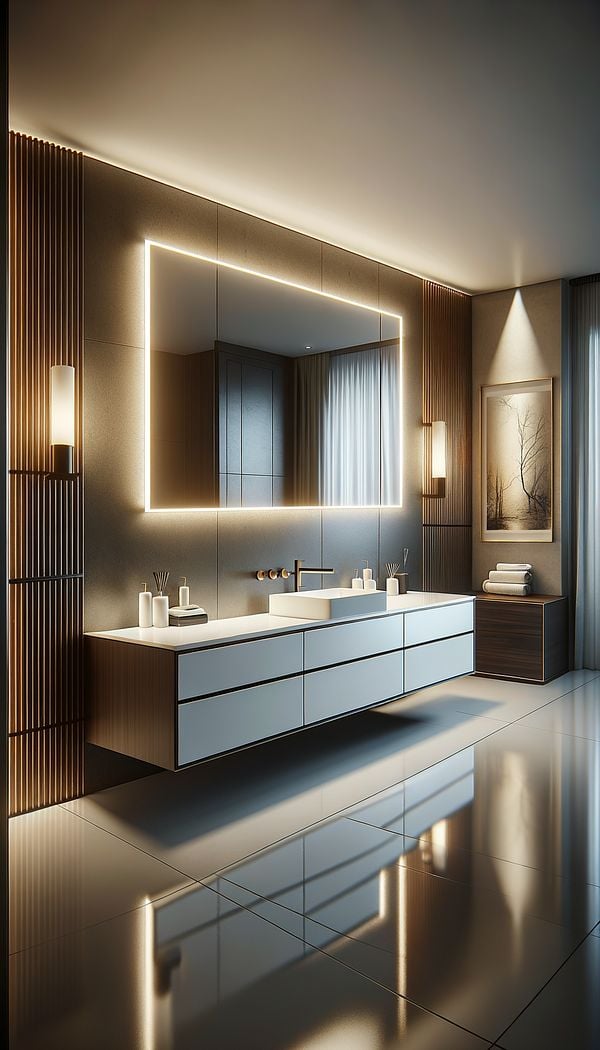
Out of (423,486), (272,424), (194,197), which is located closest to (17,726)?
(272,424)

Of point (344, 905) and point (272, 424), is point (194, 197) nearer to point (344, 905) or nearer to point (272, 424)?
point (272, 424)

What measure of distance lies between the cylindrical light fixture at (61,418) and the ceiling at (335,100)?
98 centimetres

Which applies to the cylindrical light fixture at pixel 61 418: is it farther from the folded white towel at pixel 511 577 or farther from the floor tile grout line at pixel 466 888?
the folded white towel at pixel 511 577

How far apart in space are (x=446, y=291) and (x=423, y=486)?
1454 mm

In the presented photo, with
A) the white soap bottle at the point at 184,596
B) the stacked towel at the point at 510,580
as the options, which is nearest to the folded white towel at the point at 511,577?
the stacked towel at the point at 510,580

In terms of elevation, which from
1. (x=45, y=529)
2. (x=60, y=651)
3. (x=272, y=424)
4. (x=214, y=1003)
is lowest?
(x=214, y=1003)

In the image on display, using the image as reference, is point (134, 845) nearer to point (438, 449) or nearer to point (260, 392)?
point (260, 392)

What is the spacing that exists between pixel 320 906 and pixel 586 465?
4116mm

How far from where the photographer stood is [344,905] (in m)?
2.43

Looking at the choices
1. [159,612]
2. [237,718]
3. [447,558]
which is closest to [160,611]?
[159,612]

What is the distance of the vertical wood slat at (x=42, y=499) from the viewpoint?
10.3ft

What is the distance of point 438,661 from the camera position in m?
4.54

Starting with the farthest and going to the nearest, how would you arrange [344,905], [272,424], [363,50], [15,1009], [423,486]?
[423,486] → [272,424] → [363,50] → [344,905] → [15,1009]

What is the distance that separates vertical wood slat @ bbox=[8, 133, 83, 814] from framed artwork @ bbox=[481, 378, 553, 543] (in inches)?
138
